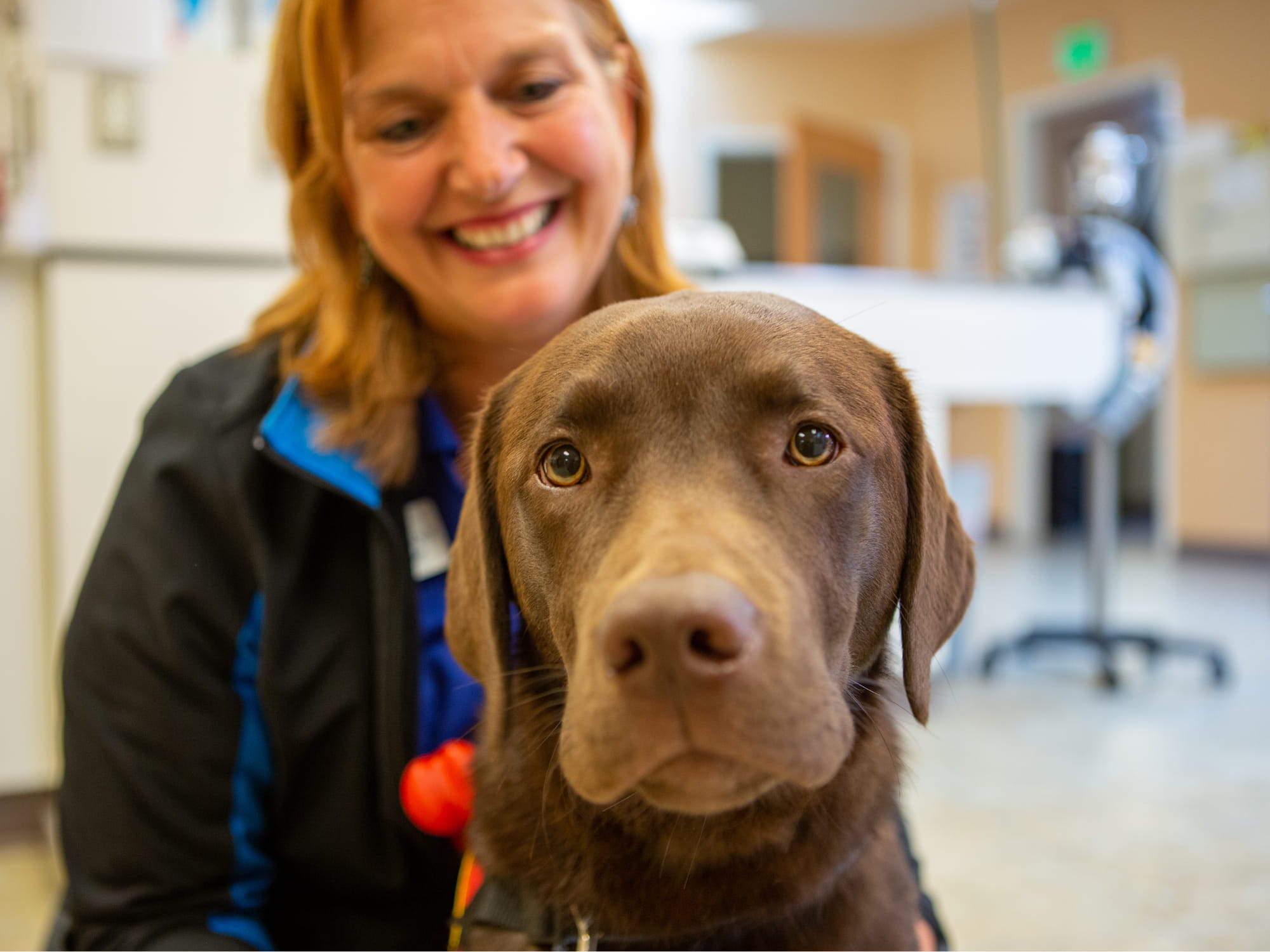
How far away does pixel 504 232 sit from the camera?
137 centimetres

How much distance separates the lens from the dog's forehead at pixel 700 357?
3.11 ft

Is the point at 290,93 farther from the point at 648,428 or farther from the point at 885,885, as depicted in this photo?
the point at 885,885

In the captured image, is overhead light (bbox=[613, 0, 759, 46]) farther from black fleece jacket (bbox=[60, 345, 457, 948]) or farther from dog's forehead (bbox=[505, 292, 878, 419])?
dog's forehead (bbox=[505, 292, 878, 419])

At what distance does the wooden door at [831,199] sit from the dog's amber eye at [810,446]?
8.84 metres

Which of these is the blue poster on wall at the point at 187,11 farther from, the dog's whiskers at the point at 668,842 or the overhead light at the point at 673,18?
the dog's whiskers at the point at 668,842

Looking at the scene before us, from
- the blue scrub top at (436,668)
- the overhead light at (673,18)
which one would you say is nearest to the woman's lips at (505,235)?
the blue scrub top at (436,668)

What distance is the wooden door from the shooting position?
9578 millimetres

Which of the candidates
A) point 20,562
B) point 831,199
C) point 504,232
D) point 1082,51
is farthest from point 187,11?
point 831,199

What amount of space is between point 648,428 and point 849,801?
1.53 feet

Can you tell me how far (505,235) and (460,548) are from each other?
1.50 feet

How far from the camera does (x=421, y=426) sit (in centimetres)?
150

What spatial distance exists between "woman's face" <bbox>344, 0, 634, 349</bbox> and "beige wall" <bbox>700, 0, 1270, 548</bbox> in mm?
7601

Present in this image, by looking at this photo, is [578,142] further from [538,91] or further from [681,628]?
[681,628]

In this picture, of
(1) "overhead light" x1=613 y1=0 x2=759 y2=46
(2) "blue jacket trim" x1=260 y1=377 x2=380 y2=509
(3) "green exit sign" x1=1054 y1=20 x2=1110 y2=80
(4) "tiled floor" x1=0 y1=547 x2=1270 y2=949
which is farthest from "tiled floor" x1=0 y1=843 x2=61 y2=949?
(3) "green exit sign" x1=1054 y1=20 x2=1110 y2=80
